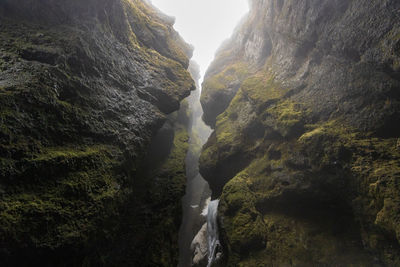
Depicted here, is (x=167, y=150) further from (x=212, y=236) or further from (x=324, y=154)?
(x=324, y=154)

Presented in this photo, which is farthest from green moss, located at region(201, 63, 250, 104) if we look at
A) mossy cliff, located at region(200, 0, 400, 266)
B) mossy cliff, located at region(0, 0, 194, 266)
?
mossy cliff, located at region(0, 0, 194, 266)

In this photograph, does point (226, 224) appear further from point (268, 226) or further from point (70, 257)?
point (70, 257)

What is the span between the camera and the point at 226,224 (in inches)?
371

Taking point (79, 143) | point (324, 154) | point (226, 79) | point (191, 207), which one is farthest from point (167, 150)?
point (226, 79)

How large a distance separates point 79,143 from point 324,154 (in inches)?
400

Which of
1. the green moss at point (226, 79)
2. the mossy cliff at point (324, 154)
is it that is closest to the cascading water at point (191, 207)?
the mossy cliff at point (324, 154)

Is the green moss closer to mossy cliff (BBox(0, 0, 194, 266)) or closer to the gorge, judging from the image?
the gorge

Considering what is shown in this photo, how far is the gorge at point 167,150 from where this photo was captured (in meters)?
5.09

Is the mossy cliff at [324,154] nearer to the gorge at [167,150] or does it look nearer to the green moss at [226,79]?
the gorge at [167,150]

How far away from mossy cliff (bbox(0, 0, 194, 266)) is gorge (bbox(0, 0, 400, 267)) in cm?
4

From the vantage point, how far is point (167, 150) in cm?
1363

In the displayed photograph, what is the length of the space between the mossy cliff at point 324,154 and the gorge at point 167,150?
2.2 inches

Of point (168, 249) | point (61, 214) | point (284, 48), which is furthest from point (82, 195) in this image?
point (284, 48)

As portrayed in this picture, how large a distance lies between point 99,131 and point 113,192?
8.11ft
